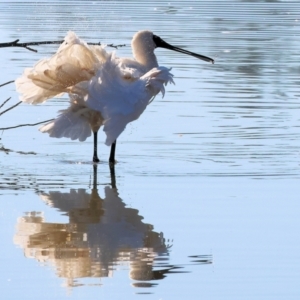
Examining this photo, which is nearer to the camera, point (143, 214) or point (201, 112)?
point (143, 214)

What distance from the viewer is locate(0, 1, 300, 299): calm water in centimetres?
604

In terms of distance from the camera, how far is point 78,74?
9594 millimetres

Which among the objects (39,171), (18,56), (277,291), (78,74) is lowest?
(277,291)

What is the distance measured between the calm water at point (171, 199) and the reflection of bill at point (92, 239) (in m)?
0.01

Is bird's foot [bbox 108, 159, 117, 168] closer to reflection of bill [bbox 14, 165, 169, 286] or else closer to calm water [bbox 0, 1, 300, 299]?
calm water [bbox 0, 1, 300, 299]

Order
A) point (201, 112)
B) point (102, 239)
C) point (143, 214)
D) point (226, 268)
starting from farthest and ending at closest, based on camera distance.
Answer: point (201, 112) < point (143, 214) < point (102, 239) < point (226, 268)

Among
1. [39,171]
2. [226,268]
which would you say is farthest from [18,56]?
[226,268]

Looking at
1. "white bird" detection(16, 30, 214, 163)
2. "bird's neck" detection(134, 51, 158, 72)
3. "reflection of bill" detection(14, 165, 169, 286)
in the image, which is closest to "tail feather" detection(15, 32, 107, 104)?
"white bird" detection(16, 30, 214, 163)

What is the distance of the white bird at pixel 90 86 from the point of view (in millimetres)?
9391

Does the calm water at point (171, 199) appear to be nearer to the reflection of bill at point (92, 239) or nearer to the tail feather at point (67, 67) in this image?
the reflection of bill at point (92, 239)

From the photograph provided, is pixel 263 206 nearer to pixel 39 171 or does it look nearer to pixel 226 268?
pixel 226 268

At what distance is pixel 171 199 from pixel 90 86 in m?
1.71

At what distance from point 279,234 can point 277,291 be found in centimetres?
124

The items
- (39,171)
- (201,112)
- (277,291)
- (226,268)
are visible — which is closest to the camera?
(277,291)
